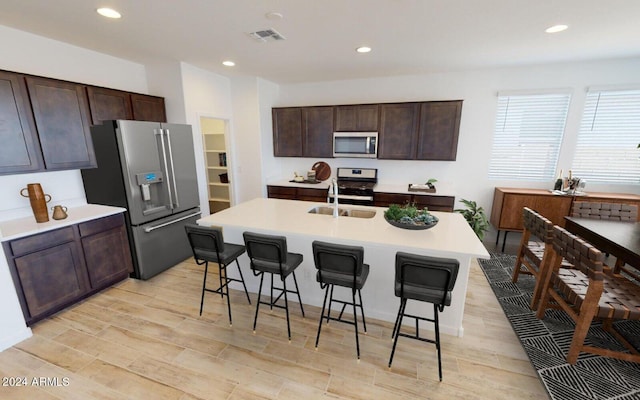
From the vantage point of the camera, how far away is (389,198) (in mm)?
4172

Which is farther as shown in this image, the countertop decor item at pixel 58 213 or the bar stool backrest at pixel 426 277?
the countertop decor item at pixel 58 213

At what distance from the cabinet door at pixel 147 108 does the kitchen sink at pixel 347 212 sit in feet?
8.78

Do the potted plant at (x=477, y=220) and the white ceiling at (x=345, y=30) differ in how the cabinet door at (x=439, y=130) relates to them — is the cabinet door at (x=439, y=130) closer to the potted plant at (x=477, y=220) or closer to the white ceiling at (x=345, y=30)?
the white ceiling at (x=345, y=30)

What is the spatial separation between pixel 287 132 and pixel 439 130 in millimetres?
2593

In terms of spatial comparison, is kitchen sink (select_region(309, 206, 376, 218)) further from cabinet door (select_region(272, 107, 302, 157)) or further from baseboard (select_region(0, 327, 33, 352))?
baseboard (select_region(0, 327, 33, 352))

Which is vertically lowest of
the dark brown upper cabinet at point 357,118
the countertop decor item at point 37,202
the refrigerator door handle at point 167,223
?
the refrigerator door handle at point 167,223

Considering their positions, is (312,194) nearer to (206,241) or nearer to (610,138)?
(206,241)

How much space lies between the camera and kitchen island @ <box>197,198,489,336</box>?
6.55ft

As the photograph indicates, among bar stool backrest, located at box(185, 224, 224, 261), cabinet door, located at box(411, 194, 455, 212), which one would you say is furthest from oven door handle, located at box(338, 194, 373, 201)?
bar stool backrest, located at box(185, 224, 224, 261)

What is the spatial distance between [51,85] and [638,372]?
5.60 meters

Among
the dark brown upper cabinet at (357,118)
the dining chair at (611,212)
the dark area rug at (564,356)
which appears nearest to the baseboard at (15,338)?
the dark area rug at (564,356)

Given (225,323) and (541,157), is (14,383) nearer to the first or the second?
(225,323)

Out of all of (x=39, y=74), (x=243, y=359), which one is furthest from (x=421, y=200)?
(x=39, y=74)

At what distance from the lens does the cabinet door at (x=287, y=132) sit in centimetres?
470
